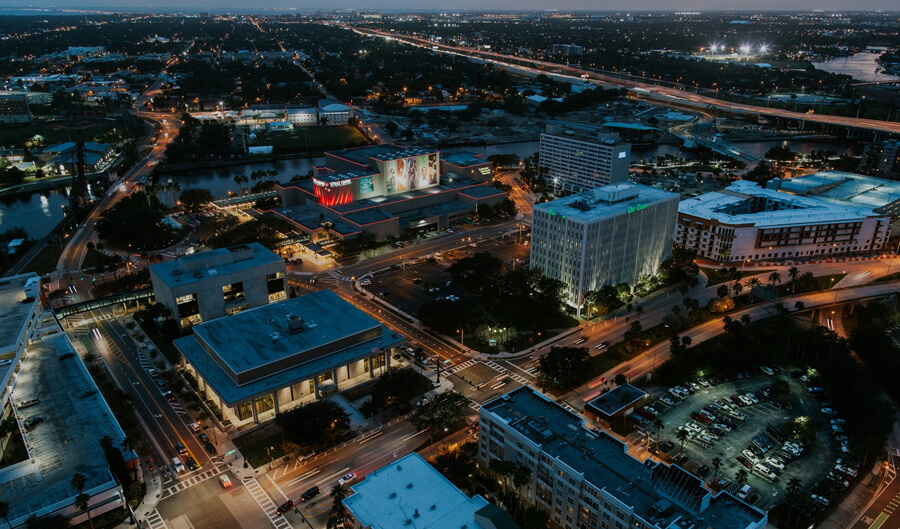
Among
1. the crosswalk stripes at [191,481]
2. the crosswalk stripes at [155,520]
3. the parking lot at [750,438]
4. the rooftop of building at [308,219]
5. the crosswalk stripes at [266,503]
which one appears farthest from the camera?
the rooftop of building at [308,219]

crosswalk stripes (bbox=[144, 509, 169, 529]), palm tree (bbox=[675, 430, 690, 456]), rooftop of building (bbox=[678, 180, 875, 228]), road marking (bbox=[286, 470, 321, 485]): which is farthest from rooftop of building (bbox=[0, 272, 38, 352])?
rooftop of building (bbox=[678, 180, 875, 228])

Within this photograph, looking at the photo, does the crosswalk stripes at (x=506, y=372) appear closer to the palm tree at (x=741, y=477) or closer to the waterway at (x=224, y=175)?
the palm tree at (x=741, y=477)

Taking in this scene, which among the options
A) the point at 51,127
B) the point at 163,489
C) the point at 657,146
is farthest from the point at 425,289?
the point at 51,127

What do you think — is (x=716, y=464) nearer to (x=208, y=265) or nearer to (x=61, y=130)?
(x=208, y=265)

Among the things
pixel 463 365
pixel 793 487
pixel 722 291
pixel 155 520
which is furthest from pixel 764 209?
pixel 155 520

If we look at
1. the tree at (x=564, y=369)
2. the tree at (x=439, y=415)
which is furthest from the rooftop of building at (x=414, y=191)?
the tree at (x=439, y=415)

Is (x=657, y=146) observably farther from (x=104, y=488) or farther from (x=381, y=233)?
(x=104, y=488)
